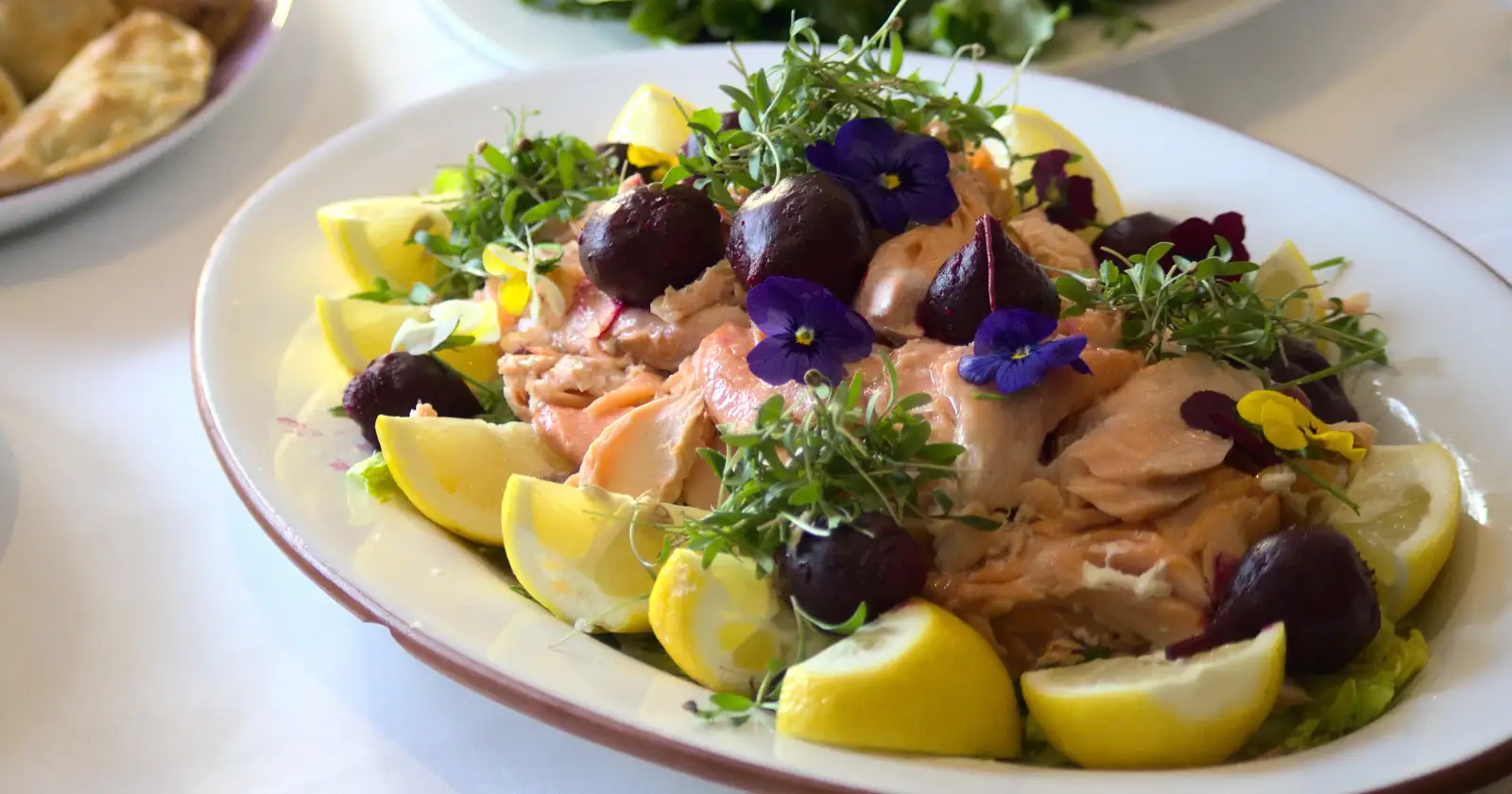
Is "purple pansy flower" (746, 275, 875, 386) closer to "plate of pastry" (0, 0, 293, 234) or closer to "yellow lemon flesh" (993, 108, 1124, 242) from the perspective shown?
"yellow lemon flesh" (993, 108, 1124, 242)

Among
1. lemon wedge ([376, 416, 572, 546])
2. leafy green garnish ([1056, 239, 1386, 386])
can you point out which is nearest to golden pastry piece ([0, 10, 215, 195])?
lemon wedge ([376, 416, 572, 546])

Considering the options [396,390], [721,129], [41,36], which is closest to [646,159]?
[721,129]

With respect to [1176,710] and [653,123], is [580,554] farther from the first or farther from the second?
[653,123]

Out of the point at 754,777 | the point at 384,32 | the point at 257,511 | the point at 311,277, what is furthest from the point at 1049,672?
the point at 384,32

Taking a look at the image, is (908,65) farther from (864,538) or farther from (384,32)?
(384,32)

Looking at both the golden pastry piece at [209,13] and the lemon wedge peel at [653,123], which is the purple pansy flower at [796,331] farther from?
the golden pastry piece at [209,13]

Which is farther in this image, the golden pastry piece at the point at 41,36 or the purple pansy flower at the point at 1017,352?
the golden pastry piece at the point at 41,36

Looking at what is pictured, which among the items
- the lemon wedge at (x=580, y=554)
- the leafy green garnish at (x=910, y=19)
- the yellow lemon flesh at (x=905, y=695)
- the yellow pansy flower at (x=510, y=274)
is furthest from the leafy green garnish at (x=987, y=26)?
the yellow lemon flesh at (x=905, y=695)
